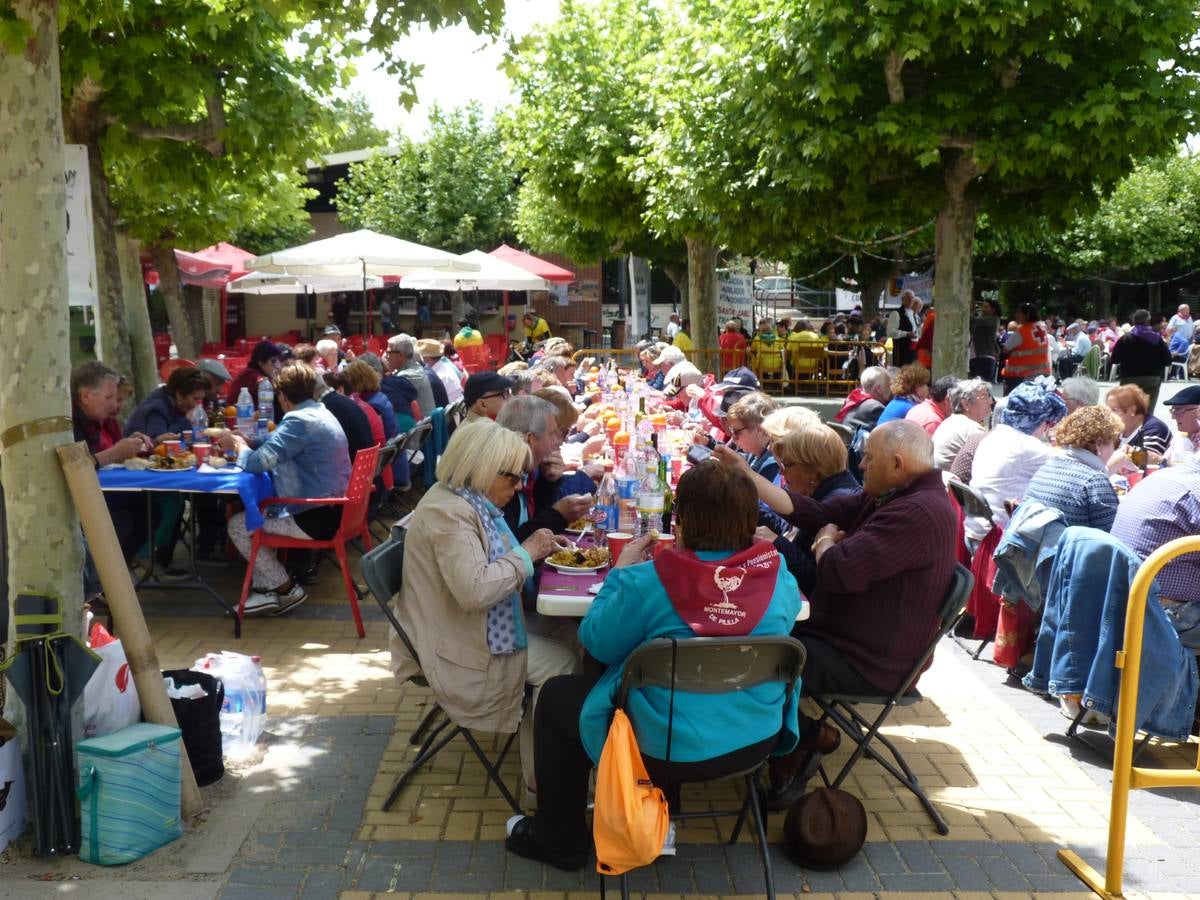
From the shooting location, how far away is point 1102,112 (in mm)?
9156

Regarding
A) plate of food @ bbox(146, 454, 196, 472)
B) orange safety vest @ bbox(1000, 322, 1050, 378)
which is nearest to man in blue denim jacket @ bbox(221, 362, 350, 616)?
plate of food @ bbox(146, 454, 196, 472)

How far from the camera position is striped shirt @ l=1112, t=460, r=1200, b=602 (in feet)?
14.7

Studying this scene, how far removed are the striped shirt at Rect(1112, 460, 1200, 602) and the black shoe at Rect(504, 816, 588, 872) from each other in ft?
8.98

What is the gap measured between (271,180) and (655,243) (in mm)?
15382

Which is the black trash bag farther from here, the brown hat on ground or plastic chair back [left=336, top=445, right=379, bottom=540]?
the brown hat on ground

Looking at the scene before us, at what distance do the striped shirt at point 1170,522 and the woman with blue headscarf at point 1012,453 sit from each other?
0.97 metres

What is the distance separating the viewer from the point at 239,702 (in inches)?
179

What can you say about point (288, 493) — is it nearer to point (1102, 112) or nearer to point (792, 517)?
point (792, 517)

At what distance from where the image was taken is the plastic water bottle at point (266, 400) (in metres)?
8.24

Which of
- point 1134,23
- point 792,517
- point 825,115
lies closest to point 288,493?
point 792,517

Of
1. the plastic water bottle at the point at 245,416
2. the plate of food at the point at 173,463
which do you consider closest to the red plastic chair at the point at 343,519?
the plate of food at the point at 173,463

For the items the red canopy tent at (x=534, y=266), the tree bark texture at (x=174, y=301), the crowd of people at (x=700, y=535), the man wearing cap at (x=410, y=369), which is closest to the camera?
the crowd of people at (x=700, y=535)

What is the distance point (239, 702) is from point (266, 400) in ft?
14.1

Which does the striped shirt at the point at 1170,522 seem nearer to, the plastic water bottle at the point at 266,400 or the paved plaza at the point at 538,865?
the paved plaza at the point at 538,865
